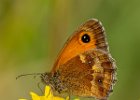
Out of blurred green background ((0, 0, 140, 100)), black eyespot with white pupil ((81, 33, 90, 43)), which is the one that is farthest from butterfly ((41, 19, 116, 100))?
blurred green background ((0, 0, 140, 100))

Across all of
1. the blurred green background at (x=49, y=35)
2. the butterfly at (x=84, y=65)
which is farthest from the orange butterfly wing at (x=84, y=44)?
the blurred green background at (x=49, y=35)

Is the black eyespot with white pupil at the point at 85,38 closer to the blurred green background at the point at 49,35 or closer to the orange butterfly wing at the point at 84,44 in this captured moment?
the orange butterfly wing at the point at 84,44

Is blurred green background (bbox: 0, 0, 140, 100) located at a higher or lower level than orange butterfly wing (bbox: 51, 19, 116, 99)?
higher

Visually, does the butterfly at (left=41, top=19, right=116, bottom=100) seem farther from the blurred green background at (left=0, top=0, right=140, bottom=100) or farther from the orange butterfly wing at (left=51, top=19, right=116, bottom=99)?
the blurred green background at (left=0, top=0, right=140, bottom=100)
